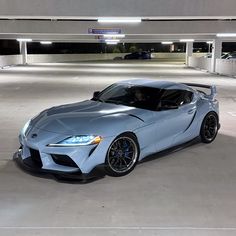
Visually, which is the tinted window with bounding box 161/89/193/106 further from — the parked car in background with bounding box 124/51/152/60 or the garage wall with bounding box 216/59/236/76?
the parked car in background with bounding box 124/51/152/60

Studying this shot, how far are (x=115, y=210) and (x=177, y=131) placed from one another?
2342mm

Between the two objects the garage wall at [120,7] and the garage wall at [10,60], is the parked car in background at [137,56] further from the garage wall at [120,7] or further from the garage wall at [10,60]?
the garage wall at [120,7]

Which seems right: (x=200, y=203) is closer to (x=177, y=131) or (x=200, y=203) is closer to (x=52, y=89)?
(x=177, y=131)

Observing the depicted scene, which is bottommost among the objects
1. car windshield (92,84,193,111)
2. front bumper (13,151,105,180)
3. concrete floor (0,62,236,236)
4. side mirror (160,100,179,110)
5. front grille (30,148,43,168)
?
concrete floor (0,62,236,236)

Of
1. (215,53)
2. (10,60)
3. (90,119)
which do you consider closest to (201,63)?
(215,53)

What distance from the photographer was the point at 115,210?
13.8ft

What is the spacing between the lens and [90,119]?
5.35 m

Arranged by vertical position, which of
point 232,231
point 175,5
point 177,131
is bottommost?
point 232,231

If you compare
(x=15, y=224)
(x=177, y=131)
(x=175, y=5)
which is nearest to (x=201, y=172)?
(x=177, y=131)

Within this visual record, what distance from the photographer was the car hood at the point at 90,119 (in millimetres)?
5133

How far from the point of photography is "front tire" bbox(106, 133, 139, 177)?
16.9 feet

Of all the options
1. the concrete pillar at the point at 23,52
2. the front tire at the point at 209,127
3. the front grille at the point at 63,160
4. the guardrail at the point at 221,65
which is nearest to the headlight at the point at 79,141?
the front grille at the point at 63,160

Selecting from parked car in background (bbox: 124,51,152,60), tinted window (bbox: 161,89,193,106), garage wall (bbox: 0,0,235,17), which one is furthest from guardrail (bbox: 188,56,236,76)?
parked car in background (bbox: 124,51,152,60)

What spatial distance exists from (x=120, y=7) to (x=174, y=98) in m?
6.31
